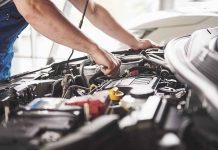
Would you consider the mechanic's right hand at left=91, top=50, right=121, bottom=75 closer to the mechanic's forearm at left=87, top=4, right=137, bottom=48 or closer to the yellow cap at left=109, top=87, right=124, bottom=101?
the yellow cap at left=109, top=87, right=124, bottom=101

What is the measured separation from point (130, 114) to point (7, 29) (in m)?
1.34

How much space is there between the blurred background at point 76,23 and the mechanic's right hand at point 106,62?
140cm

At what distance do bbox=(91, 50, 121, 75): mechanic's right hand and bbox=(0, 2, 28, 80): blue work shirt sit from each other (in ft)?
2.28

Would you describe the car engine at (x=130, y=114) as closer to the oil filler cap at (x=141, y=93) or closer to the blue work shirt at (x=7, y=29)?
the oil filler cap at (x=141, y=93)

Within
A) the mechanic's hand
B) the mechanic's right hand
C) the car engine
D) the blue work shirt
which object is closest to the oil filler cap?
the car engine

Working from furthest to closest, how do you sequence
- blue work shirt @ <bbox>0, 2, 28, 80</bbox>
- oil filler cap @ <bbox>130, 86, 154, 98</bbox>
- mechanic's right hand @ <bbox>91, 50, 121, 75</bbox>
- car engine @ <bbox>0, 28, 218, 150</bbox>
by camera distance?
blue work shirt @ <bbox>0, 2, 28, 80</bbox>, mechanic's right hand @ <bbox>91, 50, 121, 75</bbox>, oil filler cap @ <bbox>130, 86, 154, 98</bbox>, car engine @ <bbox>0, 28, 218, 150</bbox>

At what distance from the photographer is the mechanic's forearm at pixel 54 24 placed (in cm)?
163

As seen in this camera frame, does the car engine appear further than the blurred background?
No

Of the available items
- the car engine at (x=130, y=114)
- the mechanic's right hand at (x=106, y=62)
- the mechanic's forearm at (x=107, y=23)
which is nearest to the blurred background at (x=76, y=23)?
the mechanic's forearm at (x=107, y=23)

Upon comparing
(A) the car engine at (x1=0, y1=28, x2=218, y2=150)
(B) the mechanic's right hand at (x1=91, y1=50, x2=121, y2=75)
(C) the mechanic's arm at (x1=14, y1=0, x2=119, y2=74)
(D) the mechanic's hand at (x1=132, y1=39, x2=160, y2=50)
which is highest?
(C) the mechanic's arm at (x1=14, y1=0, x2=119, y2=74)

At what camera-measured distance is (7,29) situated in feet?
6.91

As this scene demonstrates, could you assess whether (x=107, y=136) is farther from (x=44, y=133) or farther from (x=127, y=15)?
(x=127, y=15)

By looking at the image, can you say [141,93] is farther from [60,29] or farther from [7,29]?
[7,29]

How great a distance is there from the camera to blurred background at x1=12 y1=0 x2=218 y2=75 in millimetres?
3719
